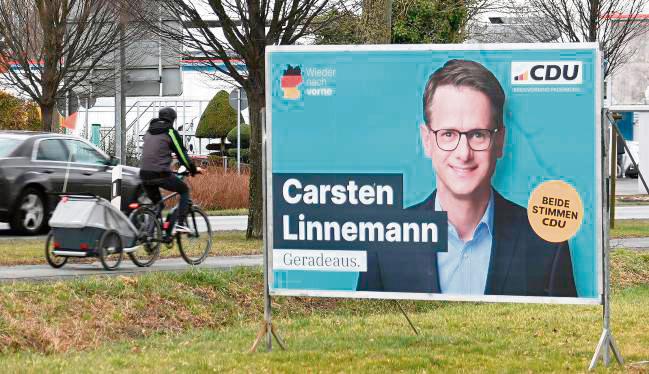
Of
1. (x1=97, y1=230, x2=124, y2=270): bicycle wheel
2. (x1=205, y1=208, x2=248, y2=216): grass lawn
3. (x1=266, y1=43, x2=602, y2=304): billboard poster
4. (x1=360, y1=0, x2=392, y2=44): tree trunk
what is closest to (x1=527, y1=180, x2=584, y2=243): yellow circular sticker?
(x1=266, y1=43, x2=602, y2=304): billboard poster

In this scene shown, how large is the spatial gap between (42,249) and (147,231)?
277 centimetres

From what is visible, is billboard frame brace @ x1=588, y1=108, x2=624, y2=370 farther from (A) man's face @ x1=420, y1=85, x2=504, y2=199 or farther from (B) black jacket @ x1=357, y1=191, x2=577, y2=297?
(A) man's face @ x1=420, y1=85, x2=504, y2=199

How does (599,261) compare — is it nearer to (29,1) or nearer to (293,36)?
(293,36)

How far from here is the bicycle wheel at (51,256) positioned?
1416 cm

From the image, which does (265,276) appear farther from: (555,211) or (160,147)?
(160,147)

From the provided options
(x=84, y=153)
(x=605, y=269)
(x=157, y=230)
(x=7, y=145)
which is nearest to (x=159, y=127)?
(x=157, y=230)

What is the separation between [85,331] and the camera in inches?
407

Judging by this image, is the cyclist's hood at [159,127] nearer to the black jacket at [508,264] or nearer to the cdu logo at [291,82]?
the cdu logo at [291,82]

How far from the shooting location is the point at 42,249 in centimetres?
1677

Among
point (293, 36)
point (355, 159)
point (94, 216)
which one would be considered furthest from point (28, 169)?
point (355, 159)

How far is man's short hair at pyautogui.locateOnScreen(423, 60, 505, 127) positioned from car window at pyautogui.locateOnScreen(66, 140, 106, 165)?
12333mm

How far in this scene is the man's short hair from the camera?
27.5 ft

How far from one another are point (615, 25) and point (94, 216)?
17.9 metres

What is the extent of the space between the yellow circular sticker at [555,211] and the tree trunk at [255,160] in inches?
425
